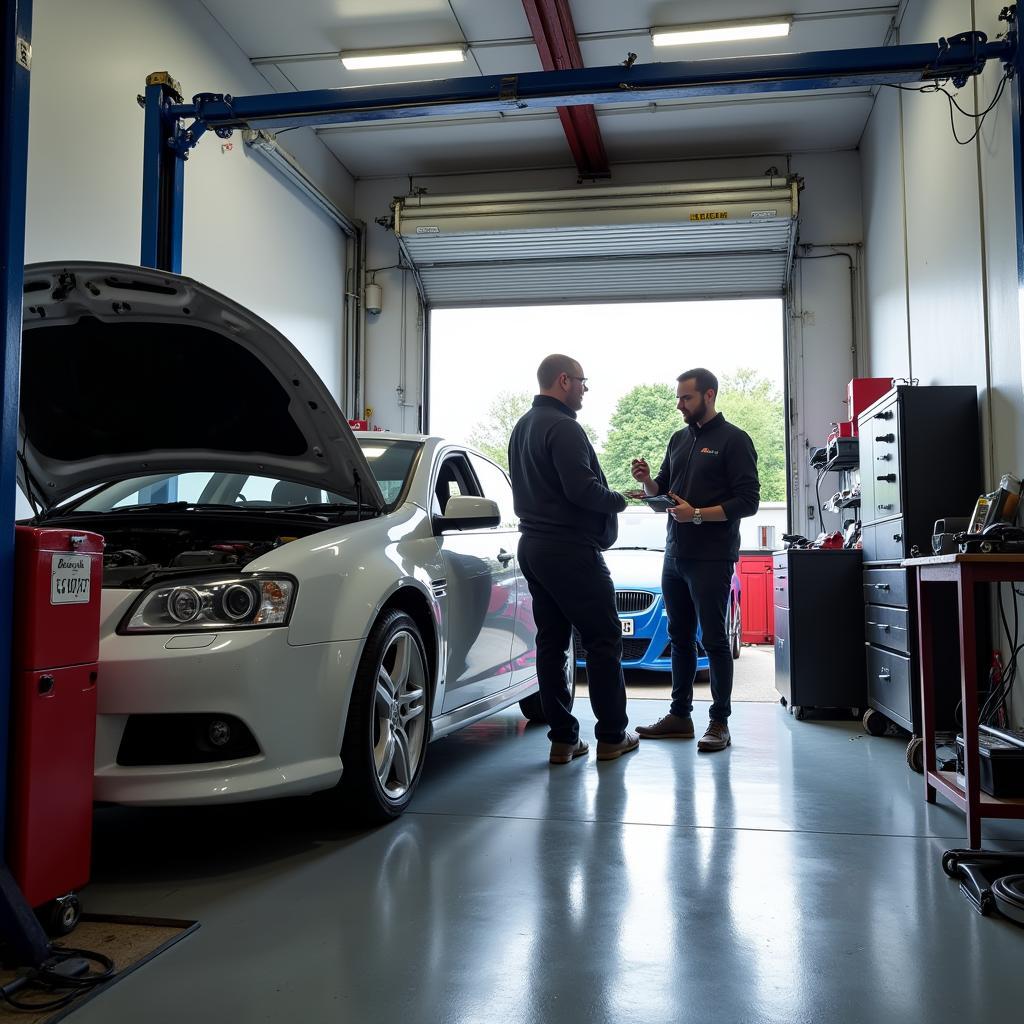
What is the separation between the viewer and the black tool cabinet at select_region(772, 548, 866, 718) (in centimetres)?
511

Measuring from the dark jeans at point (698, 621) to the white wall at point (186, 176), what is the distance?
11.4ft

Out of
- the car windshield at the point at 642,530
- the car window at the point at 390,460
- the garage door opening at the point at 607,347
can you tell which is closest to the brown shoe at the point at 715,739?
the car window at the point at 390,460

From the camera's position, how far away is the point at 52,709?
1960mm

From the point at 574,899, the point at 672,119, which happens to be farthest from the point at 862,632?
the point at 672,119

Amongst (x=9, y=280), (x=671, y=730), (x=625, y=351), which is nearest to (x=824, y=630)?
(x=671, y=730)

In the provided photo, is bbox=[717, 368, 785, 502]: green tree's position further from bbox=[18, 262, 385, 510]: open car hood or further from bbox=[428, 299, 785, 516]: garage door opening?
bbox=[18, 262, 385, 510]: open car hood

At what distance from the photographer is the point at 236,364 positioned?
282 centimetres

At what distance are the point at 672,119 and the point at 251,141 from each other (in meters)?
3.57

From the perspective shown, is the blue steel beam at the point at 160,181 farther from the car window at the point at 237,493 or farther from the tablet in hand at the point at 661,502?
the tablet in hand at the point at 661,502

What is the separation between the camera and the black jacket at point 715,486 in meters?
4.23

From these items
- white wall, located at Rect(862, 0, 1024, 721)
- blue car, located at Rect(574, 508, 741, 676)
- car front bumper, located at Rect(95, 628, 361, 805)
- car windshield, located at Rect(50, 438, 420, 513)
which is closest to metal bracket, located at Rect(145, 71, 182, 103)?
car windshield, located at Rect(50, 438, 420, 513)

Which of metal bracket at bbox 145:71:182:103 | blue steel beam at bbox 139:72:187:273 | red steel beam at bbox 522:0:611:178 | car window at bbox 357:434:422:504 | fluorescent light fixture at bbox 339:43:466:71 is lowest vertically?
car window at bbox 357:434:422:504

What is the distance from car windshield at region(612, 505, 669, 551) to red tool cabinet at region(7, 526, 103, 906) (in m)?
4.66

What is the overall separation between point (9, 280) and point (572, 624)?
2.53 meters
